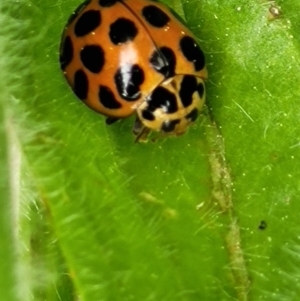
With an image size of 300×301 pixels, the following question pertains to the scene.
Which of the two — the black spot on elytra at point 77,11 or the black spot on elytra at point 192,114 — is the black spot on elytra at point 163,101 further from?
the black spot on elytra at point 77,11

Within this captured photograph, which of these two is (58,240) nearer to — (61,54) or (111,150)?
(111,150)

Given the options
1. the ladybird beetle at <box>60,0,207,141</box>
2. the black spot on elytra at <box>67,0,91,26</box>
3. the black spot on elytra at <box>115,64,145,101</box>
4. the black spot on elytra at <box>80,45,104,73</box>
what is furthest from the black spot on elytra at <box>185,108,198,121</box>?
the black spot on elytra at <box>67,0,91,26</box>

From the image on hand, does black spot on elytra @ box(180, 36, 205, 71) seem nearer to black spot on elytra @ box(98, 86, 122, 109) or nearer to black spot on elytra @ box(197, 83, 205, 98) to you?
black spot on elytra @ box(197, 83, 205, 98)

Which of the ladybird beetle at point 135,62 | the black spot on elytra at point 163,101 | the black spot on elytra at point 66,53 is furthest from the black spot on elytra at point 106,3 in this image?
the black spot on elytra at point 163,101

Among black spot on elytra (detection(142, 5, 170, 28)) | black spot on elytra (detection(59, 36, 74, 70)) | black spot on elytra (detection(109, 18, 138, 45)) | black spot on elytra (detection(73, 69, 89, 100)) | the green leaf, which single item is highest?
black spot on elytra (detection(142, 5, 170, 28))

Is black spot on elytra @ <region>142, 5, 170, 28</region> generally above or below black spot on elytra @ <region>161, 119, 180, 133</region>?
above

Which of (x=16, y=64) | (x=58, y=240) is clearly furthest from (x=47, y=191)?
(x=16, y=64)
